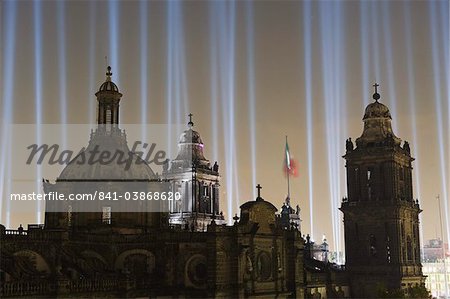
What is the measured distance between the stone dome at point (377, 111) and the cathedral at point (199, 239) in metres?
0.10

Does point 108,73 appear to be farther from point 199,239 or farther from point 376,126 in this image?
point 376,126

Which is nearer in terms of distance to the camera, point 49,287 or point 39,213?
point 49,287

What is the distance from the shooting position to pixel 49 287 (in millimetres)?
32719

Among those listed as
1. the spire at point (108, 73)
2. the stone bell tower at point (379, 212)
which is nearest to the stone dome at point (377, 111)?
the stone bell tower at point (379, 212)

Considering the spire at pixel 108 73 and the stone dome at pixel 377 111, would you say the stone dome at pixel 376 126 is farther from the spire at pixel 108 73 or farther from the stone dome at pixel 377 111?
the spire at pixel 108 73

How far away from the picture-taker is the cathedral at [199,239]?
124 feet

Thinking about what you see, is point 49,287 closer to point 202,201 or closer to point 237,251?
point 237,251

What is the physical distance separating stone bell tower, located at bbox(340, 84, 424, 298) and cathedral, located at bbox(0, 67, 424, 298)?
0.09 meters

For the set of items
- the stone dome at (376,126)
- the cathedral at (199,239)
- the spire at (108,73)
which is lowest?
the cathedral at (199,239)

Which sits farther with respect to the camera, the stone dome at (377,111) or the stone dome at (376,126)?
the stone dome at (377,111)

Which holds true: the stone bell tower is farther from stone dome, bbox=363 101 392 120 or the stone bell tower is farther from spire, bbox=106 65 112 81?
spire, bbox=106 65 112 81

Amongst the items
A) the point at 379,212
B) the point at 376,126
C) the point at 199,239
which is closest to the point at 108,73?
the point at 199,239

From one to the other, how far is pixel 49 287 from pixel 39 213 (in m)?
13.1

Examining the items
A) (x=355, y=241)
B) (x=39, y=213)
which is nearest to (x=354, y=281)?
(x=355, y=241)
